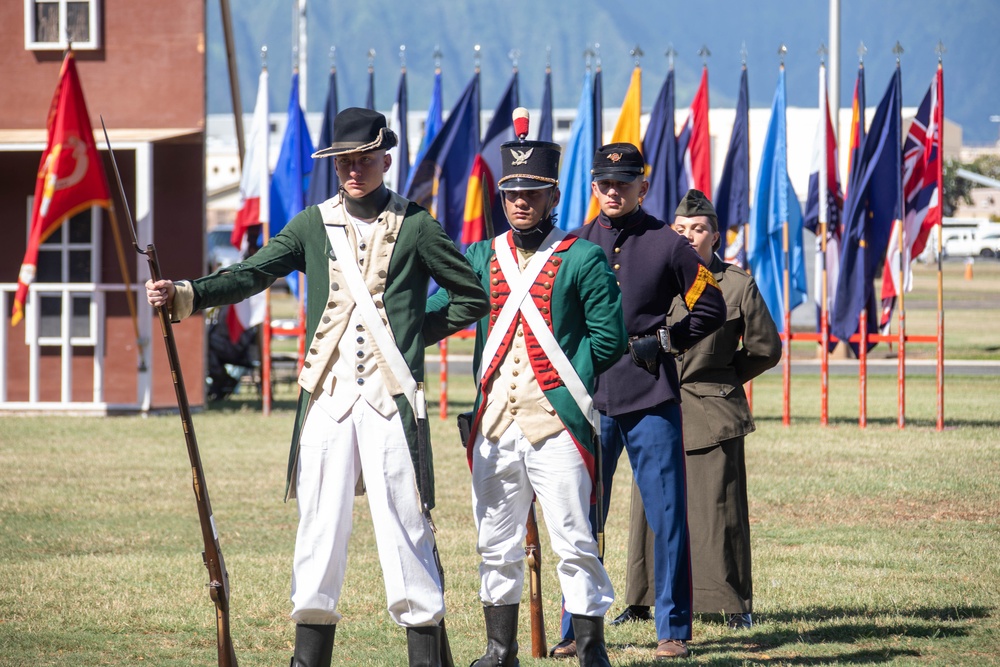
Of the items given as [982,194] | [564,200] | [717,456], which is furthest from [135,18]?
[982,194]

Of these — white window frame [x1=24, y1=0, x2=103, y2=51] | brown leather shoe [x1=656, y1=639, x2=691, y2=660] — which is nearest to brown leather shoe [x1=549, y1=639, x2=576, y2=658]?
brown leather shoe [x1=656, y1=639, x2=691, y2=660]

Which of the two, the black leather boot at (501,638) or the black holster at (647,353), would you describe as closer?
the black leather boot at (501,638)

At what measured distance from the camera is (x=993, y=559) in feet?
27.6

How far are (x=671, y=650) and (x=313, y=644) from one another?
1.75 meters

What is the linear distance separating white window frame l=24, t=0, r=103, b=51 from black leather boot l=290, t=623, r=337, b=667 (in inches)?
529

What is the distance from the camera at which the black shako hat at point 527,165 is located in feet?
18.7

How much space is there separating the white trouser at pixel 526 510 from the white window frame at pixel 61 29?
13118mm

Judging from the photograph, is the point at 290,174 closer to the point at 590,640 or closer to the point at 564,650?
the point at 564,650

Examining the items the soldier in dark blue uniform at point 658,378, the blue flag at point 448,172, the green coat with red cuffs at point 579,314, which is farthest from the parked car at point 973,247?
the green coat with red cuffs at point 579,314

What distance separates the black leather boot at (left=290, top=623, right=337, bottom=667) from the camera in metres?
5.30

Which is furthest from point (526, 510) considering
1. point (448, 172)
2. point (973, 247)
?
point (973, 247)

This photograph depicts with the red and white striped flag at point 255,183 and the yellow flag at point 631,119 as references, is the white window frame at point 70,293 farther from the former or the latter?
the yellow flag at point 631,119

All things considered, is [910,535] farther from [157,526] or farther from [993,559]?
[157,526]

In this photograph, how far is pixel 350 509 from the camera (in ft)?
17.5
